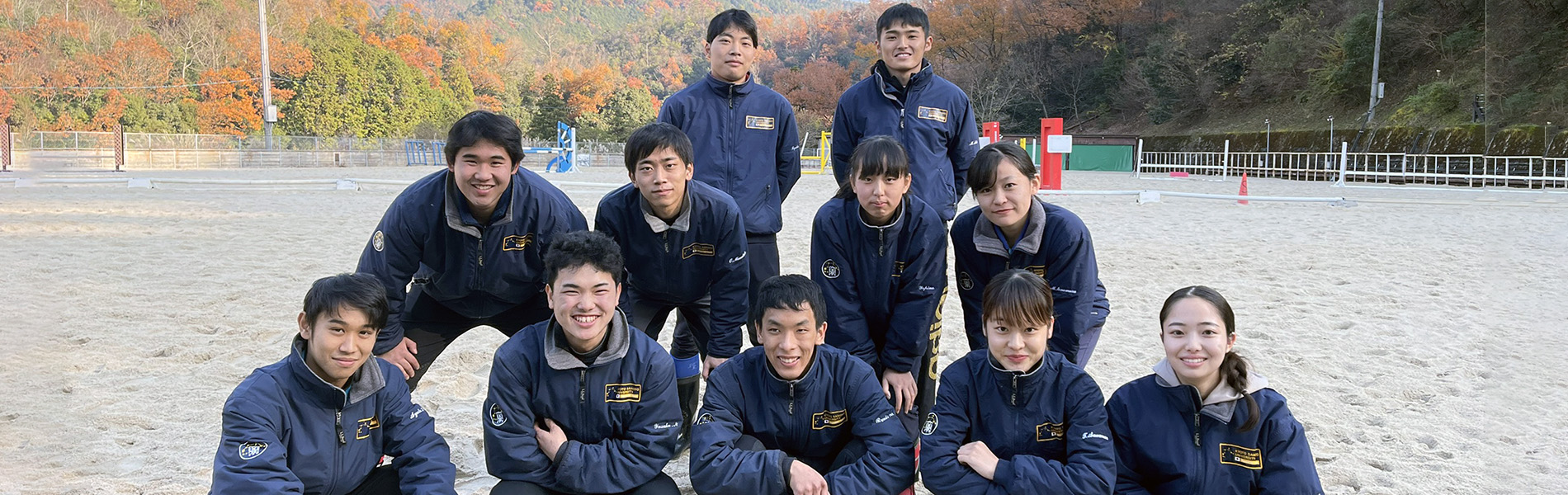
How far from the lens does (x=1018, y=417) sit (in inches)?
110

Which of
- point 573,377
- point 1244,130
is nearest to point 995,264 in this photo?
point 573,377

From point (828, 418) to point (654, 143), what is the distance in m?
1.08

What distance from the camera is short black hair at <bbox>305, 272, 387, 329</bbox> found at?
2592 millimetres

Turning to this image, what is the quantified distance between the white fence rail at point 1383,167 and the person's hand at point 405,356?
20.9 meters

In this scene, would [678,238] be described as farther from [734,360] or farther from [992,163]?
[992,163]

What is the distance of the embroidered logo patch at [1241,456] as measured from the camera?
259 centimetres

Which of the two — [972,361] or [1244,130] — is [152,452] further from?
[1244,130]

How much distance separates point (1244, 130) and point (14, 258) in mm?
35030

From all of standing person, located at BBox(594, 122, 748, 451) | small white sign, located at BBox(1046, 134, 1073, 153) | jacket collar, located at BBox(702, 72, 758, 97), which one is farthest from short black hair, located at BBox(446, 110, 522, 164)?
small white sign, located at BBox(1046, 134, 1073, 153)

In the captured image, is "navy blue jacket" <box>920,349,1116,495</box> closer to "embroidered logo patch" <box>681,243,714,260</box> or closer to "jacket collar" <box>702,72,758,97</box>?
"embroidered logo patch" <box>681,243,714,260</box>

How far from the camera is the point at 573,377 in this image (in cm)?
284

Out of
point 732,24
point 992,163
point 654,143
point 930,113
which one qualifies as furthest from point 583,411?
point 930,113

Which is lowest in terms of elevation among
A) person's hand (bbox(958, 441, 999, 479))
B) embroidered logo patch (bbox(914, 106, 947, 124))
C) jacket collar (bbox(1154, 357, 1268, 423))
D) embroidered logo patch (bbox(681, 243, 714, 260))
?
person's hand (bbox(958, 441, 999, 479))

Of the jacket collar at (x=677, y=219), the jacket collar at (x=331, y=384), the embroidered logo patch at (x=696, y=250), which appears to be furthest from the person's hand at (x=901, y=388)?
the jacket collar at (x=331, y=384)
